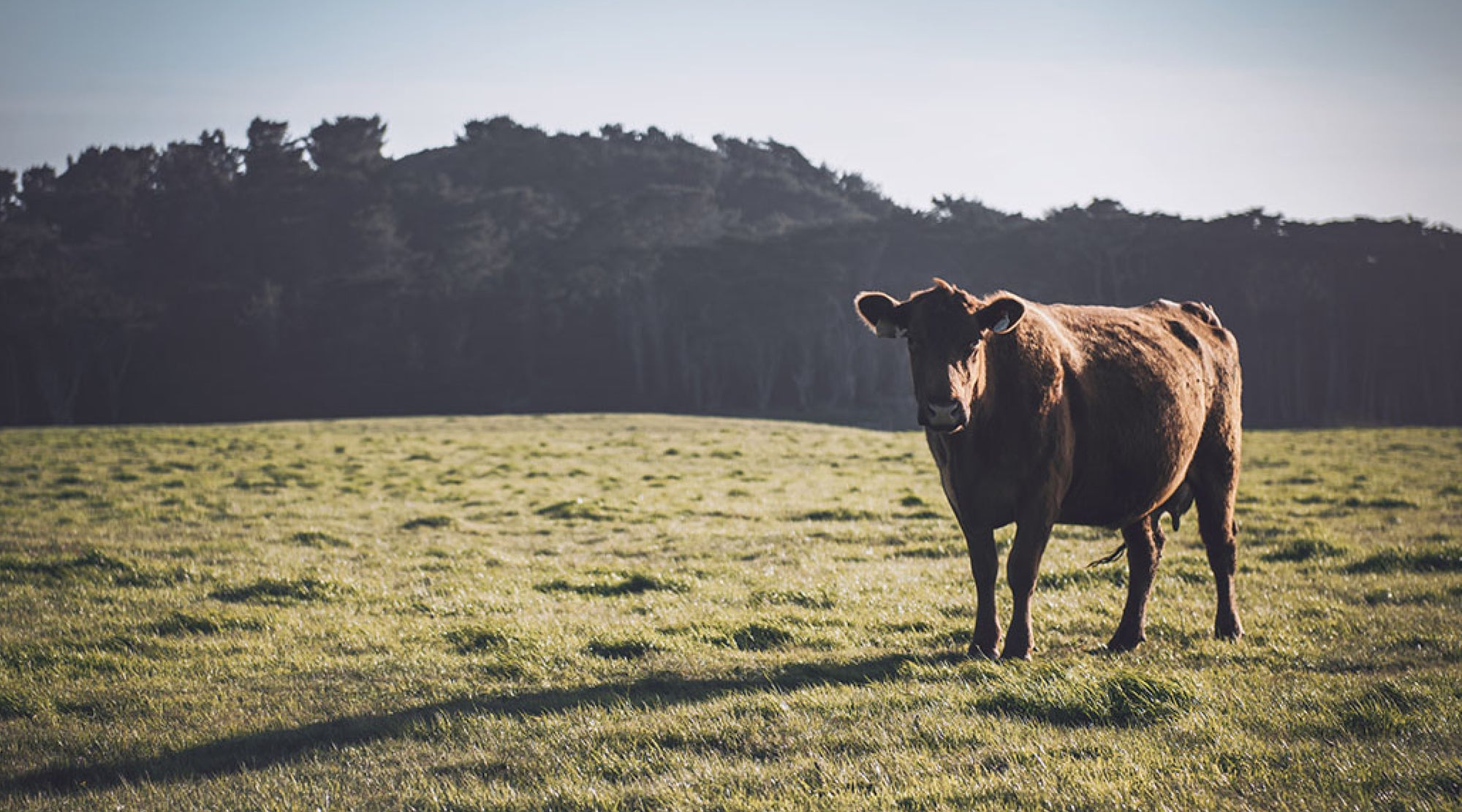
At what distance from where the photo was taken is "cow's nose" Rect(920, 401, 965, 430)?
250 inches

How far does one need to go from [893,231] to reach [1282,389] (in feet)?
99.1

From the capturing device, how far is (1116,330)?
8.09 meters

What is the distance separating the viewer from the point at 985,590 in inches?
A: 277

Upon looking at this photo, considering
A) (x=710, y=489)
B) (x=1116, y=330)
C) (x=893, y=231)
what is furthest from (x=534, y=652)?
(x=893, y=231)

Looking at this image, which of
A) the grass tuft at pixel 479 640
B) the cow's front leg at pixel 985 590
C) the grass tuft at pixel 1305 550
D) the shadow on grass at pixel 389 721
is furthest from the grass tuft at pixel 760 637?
the grass tuft at pixel 1305 550

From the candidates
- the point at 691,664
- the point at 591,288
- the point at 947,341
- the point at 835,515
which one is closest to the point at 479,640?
the point at 691,664

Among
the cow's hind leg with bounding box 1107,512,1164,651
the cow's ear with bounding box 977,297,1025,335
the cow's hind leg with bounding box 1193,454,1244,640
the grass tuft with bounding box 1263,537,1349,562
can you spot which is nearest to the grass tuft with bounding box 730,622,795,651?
the cow's hind leg with bounding box 1107,512,1164,651

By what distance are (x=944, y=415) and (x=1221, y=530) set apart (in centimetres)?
351

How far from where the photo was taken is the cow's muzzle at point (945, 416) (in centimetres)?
635

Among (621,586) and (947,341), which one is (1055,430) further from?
(621,586)

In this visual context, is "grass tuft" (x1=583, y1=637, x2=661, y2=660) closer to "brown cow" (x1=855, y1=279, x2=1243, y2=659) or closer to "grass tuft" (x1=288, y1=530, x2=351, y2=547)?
"brown cow" (x1=855, y1=279, x2=1243, y2=659)

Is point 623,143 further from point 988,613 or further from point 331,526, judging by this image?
point 988,613

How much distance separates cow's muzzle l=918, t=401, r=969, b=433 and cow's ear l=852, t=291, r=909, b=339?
2.58 ft

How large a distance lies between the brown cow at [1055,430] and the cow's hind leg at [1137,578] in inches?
0.5
